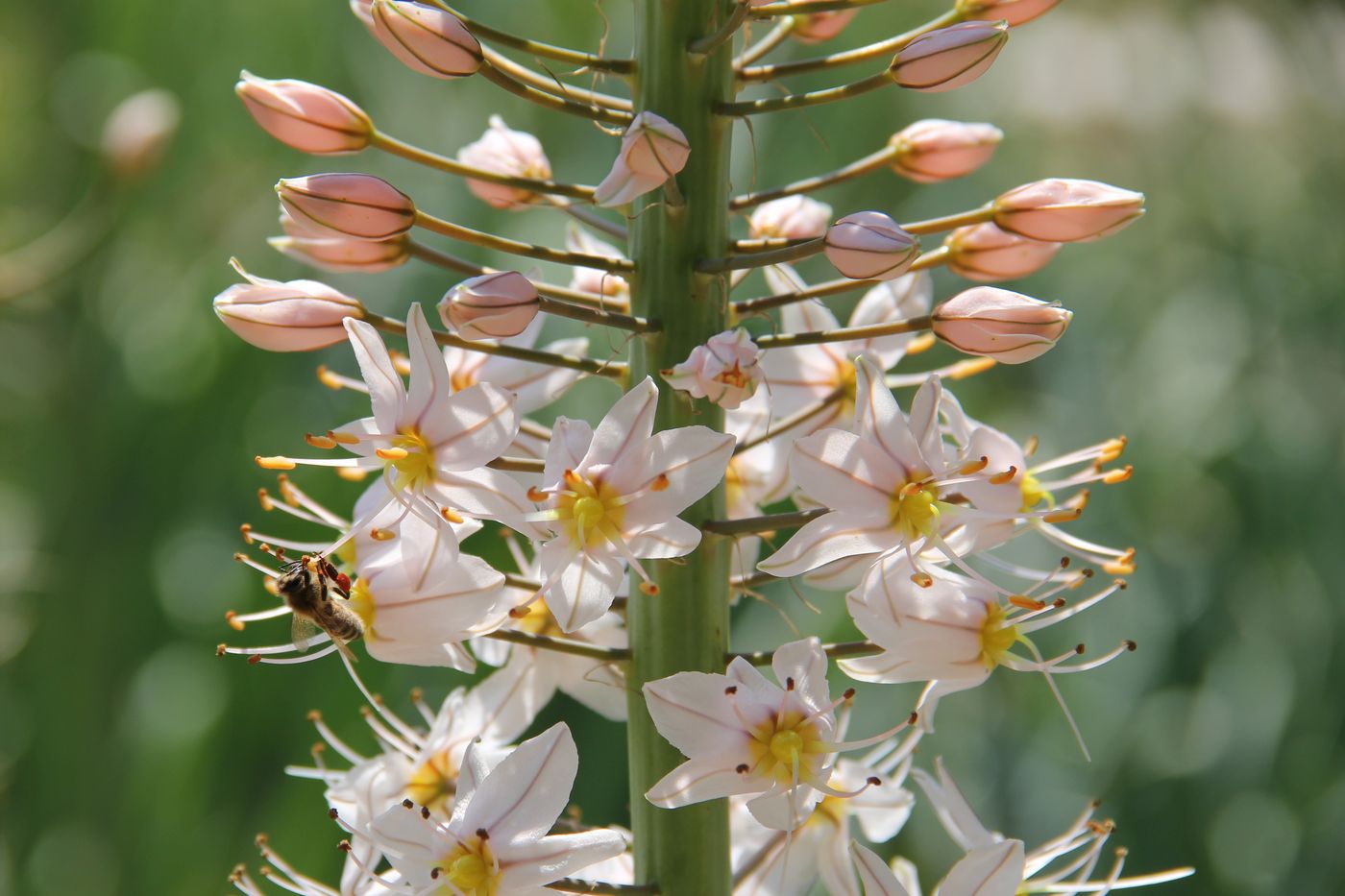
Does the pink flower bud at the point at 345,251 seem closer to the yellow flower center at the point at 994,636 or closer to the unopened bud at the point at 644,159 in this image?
the unopened bud at the point at 644,159

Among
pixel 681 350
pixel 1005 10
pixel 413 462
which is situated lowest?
pixel 413 462

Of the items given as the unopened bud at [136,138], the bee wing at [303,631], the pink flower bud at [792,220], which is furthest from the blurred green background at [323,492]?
the pink flower bud at [792,220]

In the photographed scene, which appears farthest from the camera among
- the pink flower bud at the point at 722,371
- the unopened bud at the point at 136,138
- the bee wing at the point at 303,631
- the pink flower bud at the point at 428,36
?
the unopened bud at the point at 136,138

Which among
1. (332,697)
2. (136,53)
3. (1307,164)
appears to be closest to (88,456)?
(332,697)

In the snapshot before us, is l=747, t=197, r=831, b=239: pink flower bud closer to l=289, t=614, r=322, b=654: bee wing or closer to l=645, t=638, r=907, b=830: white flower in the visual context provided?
l=645, t=638, r=907, b=830: white flower

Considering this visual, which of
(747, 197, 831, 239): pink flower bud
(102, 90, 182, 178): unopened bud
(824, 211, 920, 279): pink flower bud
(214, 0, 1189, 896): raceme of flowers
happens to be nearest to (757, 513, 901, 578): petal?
(214, 0, 1189, 896): raceme of flowers

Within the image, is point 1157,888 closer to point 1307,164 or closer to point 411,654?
point 411,654

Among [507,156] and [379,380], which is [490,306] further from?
[507,156]

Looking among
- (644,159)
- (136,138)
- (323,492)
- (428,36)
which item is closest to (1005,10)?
(644,159)
